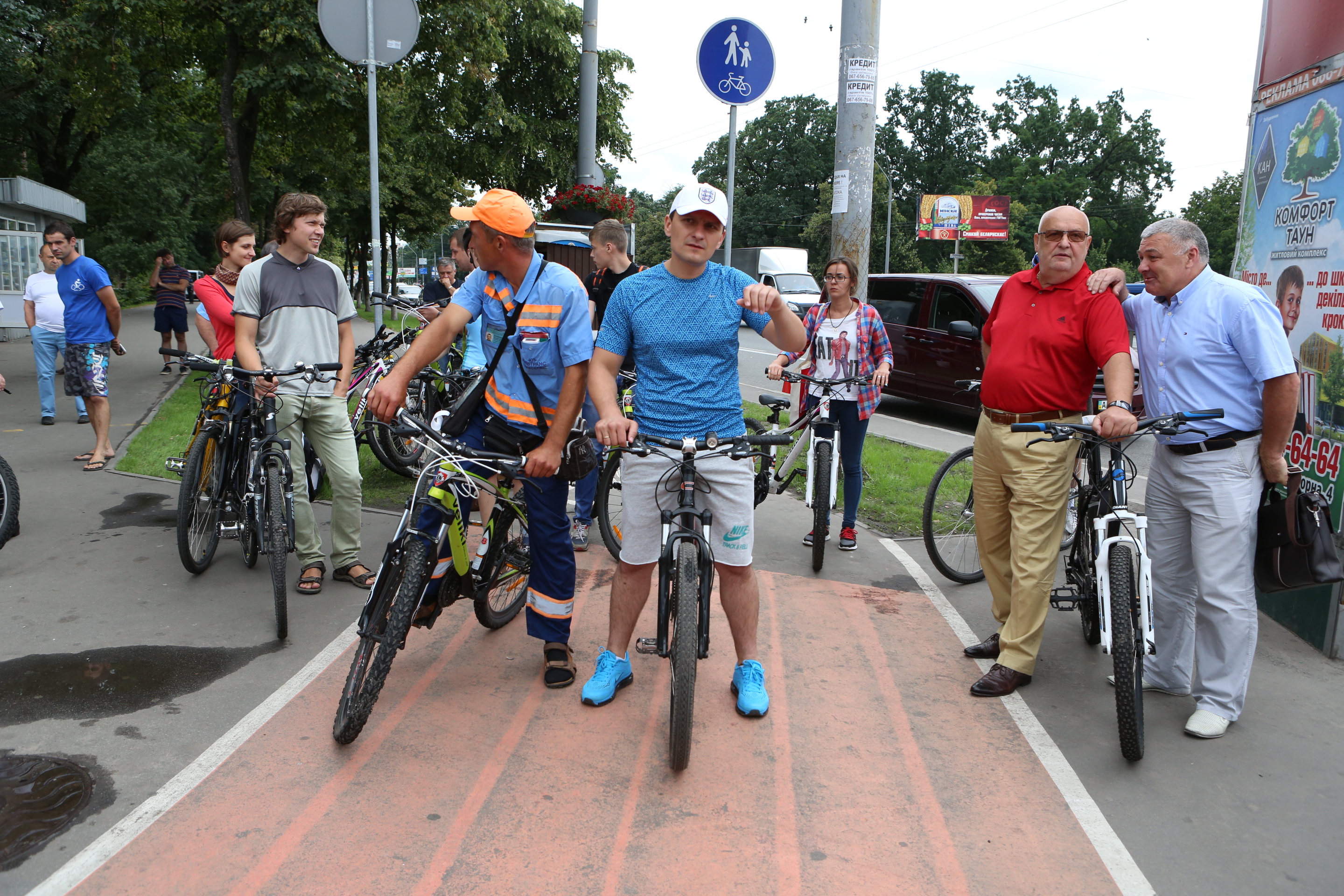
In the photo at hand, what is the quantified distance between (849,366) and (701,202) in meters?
2.96

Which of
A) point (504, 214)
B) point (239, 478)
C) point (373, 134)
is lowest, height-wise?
point (239, 478)

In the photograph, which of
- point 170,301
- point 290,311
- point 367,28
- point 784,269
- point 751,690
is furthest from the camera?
point 784,269

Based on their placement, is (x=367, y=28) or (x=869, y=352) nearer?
(x=869, y=352)

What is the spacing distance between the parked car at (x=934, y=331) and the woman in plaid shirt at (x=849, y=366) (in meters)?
5.41

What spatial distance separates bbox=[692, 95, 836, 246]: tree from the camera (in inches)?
2904

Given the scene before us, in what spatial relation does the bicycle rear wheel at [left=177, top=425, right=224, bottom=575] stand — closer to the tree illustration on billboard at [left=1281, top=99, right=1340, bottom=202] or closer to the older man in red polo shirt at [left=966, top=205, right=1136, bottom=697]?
the older man in red polo shirt at [left=966, top=205, right=1136, bottom=697]

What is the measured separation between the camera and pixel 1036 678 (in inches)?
175

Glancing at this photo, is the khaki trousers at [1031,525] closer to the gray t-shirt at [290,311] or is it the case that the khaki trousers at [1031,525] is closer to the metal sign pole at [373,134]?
the gray t-shirt at [290,311]

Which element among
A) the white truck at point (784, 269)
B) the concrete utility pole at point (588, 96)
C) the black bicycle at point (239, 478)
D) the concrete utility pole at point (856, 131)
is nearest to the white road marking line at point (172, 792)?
the black bicycle at point (239, 478)

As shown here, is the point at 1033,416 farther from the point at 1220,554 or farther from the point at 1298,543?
the point at 1298,543

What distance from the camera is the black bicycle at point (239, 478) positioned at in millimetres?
4734

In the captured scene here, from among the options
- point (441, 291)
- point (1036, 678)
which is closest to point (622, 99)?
point (441, 291)

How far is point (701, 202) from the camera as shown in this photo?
3525 millimetres

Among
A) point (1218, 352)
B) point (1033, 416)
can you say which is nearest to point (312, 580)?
point (1033, 416)
